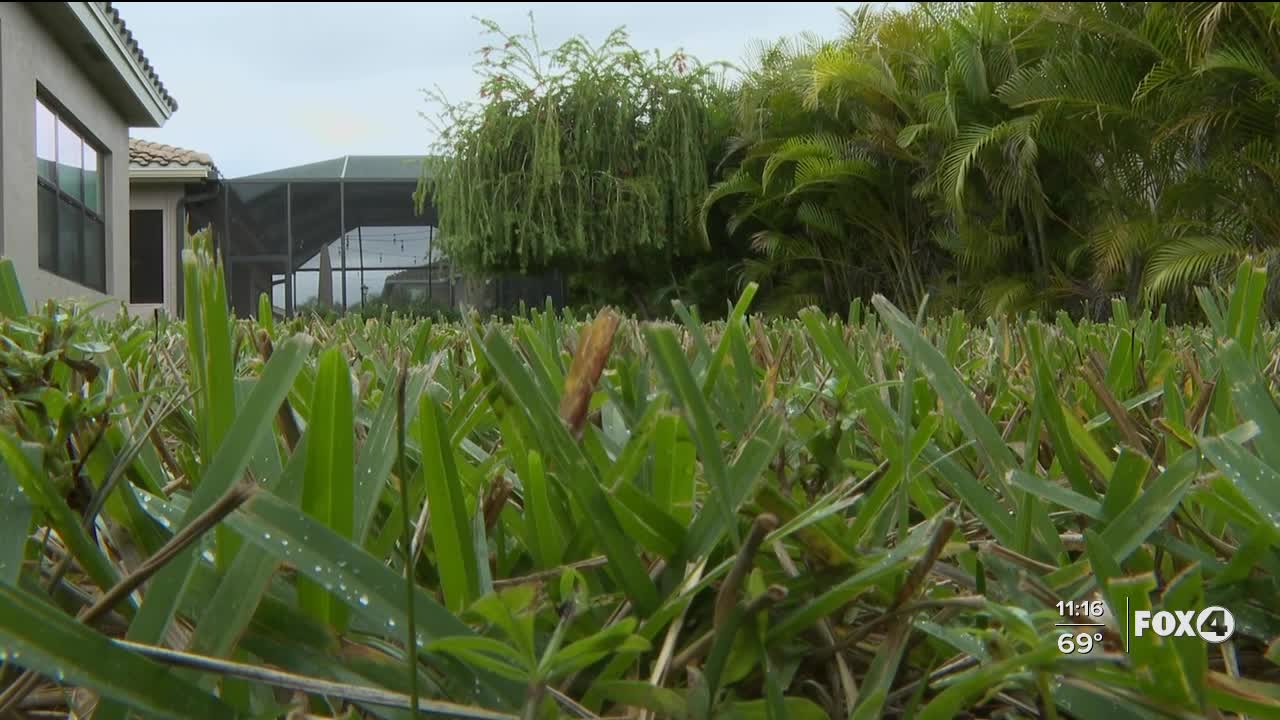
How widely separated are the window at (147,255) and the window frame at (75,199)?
18.4ft

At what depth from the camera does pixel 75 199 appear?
39.7ft

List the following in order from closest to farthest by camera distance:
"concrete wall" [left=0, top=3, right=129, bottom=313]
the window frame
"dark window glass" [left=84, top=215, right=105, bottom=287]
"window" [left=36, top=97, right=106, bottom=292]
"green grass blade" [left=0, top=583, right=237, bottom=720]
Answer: "green grass blade" [left=0, top=583, right=237, bottom=720] < "concrete wall" [left=0, top=3, right=129, bottom=313] < the window frame < "window" [left=36, top=97, right=106, bottom=292] < "dark window glass" [left=84, top=215, right=105, bottom=287]

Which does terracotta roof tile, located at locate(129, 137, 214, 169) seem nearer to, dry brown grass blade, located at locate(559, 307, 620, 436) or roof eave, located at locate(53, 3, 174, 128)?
roof eave, located at locate(53, 3, 174, 128)

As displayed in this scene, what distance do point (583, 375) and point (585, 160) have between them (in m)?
13.5

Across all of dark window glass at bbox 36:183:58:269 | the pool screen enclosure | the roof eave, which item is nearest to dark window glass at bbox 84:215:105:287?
dark window glass at bbox 36:183:58:269

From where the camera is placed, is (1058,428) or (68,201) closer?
(1058,428)

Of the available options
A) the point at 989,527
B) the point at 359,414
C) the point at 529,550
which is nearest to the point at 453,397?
the point at 359,414

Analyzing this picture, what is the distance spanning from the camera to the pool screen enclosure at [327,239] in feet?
63.5

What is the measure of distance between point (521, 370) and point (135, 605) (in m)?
0.17

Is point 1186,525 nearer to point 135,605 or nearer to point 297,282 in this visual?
point 135,605

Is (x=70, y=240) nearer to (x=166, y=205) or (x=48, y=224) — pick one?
(x=48, y=224)

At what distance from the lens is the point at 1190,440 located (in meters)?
0.46

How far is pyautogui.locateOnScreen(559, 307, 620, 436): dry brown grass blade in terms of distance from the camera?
414 millimetres

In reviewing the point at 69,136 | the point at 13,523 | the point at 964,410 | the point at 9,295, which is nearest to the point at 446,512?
the point at 13,523
